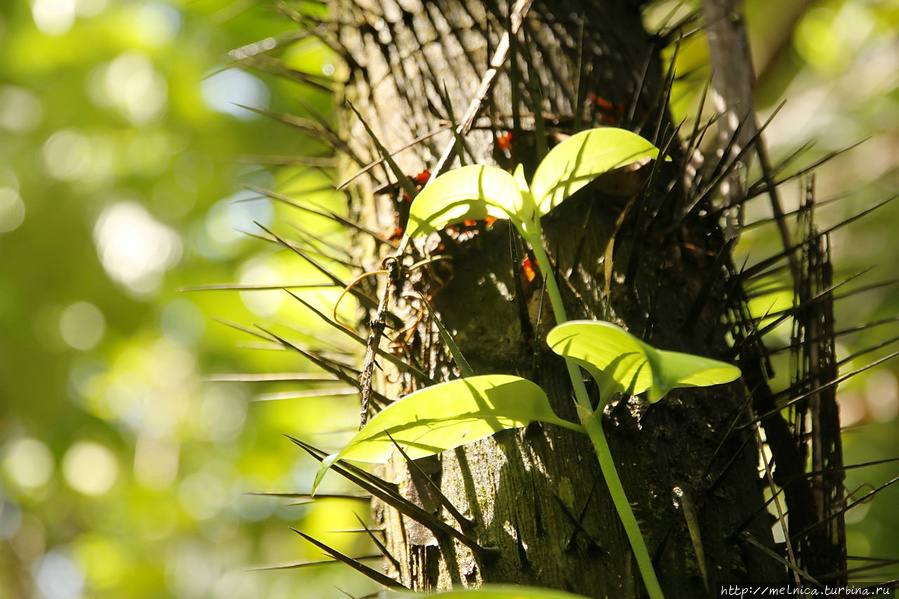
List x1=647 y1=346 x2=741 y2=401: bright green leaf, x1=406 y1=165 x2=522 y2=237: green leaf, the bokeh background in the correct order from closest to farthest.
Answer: x1=647 y1=346 x2=741 y2=401: bright green leaf → x1=406 y1=165 x2=522 y2=237: green leaf → the bokeh background

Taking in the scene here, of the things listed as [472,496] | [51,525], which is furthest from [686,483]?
[51,525]

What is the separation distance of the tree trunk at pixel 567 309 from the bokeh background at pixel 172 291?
0.93 meters

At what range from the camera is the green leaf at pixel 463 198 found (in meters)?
0.47

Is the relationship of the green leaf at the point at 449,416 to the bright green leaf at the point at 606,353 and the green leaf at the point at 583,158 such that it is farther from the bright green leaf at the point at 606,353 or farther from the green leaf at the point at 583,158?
the green leaf at the point at 583,158

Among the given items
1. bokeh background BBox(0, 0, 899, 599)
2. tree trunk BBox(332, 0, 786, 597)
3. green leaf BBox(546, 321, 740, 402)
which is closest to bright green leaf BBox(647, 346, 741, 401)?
green leaf BBox(546, 321, 740, 402)

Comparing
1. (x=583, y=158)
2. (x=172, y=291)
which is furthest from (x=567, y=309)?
(x=172, y=291)

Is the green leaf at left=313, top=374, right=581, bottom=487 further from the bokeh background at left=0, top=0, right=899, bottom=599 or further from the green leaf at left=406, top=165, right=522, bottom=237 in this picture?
the bokeh background at left=0, top=0, right=899, bottom=599

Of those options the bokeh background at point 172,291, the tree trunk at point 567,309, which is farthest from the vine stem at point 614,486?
the bokeh background at point 172,291

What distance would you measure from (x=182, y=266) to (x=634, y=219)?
5.85 feet

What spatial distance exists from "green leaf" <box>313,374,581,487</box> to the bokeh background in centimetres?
119

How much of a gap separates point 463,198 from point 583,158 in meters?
0.09

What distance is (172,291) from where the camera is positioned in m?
2.02

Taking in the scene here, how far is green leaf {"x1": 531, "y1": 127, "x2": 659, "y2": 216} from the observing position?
0.47 meters

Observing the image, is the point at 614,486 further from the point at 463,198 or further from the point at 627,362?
the point at 463,198
